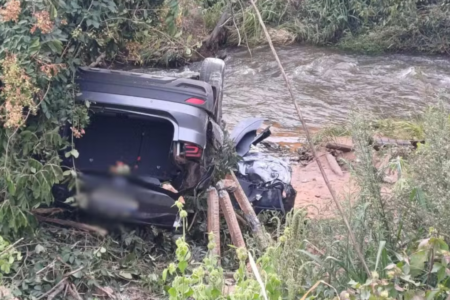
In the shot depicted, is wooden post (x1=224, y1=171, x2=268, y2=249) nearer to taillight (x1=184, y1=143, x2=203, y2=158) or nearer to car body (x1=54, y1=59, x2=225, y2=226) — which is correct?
car body (x1=54, y1=59, x2=225, y2=226)

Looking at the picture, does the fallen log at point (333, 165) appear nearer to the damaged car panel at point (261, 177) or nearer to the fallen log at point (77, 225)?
the damaged car panel at point (261, 177)

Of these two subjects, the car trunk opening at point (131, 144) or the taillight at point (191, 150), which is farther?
the car trunk opening at point (131, 144)

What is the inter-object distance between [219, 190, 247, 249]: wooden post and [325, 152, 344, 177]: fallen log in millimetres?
3351

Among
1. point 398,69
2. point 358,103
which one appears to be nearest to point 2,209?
point 358,103

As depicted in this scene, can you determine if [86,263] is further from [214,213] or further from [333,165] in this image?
[333,165]

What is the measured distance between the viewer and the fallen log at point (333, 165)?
836 centimetres

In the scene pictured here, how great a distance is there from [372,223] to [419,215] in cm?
22

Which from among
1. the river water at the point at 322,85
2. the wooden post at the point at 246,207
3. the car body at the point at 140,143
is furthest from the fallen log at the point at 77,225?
the river water at the point at 322,85

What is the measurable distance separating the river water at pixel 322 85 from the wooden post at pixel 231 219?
528 cm

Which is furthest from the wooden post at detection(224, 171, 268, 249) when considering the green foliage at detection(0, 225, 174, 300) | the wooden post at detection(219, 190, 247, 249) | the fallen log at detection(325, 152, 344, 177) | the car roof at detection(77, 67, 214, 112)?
the fallen log at detection(325, 152, 344, 177)

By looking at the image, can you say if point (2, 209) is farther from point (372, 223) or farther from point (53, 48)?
point (372, 223)

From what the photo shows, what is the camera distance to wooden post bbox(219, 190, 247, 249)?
5.02 meters

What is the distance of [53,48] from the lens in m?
4.19

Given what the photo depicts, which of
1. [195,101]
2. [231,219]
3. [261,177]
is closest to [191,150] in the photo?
[195,101]
